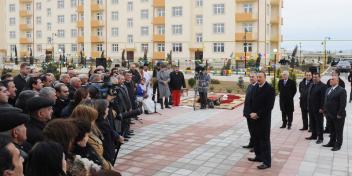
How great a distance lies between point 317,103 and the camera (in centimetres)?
1030

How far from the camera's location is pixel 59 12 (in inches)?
2625

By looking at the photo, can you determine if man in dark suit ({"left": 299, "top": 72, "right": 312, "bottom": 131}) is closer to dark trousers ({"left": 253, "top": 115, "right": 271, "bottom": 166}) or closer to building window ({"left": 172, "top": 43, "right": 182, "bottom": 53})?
dark trousers ({"left": 253, "top": 115, "right": 271, "bottom": 166})

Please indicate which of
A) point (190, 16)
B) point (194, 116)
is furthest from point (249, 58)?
point (194, 116)

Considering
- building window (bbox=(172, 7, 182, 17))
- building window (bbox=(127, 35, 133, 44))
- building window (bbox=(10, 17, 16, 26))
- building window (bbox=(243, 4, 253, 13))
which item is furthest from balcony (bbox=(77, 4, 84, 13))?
building window (bbox=(243, 4, 253, 13))

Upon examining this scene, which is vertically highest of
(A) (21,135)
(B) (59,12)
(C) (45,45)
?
(B) (59,12)

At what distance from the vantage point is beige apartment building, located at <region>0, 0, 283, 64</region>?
5212 cm

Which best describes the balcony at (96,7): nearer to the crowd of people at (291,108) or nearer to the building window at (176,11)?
the building window at (176,11)

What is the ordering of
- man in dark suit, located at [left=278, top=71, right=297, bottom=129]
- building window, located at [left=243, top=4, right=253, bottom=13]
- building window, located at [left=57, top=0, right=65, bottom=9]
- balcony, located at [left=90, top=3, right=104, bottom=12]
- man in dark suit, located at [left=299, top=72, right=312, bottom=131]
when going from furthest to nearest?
building window, located at [left=57, top=0, right=65, bottom=9] < balcony, located at [left=90, top=3, right=104, bottom=12] < building window, located at [left=243, top=4, right=253, bottom=13] < man in dark suit, located at [left=278, top=71, right=297, bottom=129] < man in dark suit, located at [left=299, top=72, right=312, bottom=131]

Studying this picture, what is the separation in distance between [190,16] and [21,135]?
52.8 meters

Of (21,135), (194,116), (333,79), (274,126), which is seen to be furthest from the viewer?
(194,116)

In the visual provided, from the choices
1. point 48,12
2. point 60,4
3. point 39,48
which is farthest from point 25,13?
point 60,4

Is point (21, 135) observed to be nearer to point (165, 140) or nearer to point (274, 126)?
point (165, 140)

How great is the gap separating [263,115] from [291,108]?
4627mm

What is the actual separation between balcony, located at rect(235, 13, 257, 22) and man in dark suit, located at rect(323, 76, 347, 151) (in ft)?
140
